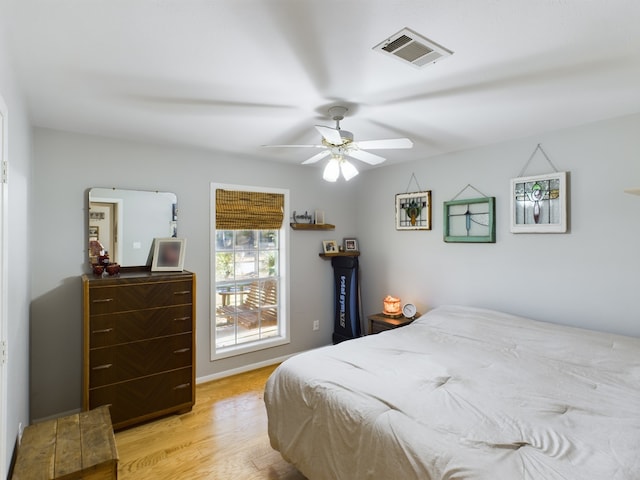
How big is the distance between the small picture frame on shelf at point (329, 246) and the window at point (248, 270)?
543mm

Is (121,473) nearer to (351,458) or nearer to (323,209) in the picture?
(351,458)

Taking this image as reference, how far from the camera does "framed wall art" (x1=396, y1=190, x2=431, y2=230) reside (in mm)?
3949

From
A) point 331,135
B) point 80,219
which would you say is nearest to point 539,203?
point 331,135

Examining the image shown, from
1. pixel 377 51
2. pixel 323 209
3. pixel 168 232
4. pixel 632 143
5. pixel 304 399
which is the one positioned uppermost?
pixel 377 51

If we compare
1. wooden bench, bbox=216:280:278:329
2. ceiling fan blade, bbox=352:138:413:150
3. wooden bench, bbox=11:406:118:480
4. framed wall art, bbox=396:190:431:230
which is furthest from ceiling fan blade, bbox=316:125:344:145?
wooden bench, bbox=216:280:278:329

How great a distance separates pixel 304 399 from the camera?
2.04 m

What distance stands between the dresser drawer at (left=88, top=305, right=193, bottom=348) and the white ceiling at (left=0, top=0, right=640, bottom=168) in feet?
4.89

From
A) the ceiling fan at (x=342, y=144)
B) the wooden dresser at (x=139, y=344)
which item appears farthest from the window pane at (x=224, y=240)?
the ceiling fan at (x=342, y=144)

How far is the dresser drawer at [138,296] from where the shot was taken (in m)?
2.62

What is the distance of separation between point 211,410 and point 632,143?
3.94 metres

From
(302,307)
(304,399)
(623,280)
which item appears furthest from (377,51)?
(302,307)

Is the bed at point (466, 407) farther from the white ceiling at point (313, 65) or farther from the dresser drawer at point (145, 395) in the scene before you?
the white ceiling at point (313, 65)

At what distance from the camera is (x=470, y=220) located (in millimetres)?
3586

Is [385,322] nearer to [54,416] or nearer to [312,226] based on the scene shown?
[312,226]
